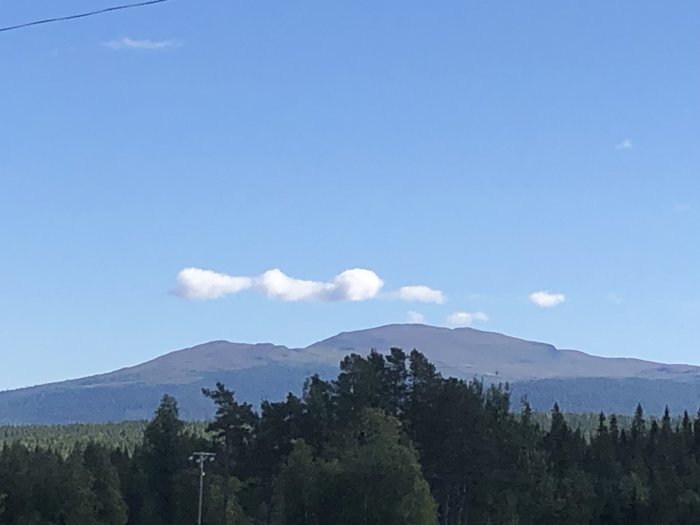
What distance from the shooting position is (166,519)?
287 feet

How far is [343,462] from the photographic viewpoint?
2906 inches

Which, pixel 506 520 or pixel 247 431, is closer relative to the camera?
pixel 506 520

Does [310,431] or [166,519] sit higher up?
[310,431]

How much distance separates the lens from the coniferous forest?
259 feet

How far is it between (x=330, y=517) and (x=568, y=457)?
22481mm

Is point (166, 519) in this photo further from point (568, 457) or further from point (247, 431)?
point (568, 457)

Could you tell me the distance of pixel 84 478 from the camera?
85188 millimetres

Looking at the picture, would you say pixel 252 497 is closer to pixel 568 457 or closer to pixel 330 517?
pixel 330 517

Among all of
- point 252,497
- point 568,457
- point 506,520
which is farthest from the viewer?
point 568,457

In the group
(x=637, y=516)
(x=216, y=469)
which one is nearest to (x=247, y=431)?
(x=216, y=469)

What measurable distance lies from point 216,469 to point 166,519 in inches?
180

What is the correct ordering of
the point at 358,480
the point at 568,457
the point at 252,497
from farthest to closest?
the point at 568,457, the point at 252,497, the point at 358,480

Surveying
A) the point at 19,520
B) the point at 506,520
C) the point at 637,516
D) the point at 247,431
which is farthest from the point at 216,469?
the point at 637,516

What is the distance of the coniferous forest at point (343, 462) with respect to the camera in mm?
78875
